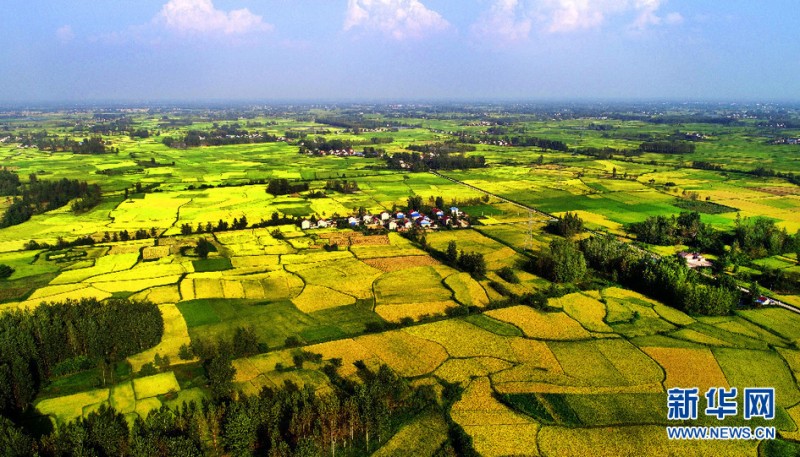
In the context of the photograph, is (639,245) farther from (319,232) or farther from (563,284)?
(319,232)

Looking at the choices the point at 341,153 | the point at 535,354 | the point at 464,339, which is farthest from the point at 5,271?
the point at 341,153

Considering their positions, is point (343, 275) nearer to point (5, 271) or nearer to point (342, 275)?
point (342, 275)

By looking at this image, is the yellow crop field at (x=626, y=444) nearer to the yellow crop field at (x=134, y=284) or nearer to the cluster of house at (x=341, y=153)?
the yellow crop field at (x=134, y=284)

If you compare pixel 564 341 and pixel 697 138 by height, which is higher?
pixel 697 138

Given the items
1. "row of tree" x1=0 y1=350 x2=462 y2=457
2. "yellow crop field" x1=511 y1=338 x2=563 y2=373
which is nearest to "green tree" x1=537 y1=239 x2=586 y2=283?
"yellow crop field" x1=511 y1=338 x2=563 y2=373

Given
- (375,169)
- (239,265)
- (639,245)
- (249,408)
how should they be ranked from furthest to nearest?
(375,169) < (639,245) < (239,265) < (249,408)

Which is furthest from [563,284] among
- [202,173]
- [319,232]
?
[202,173]
